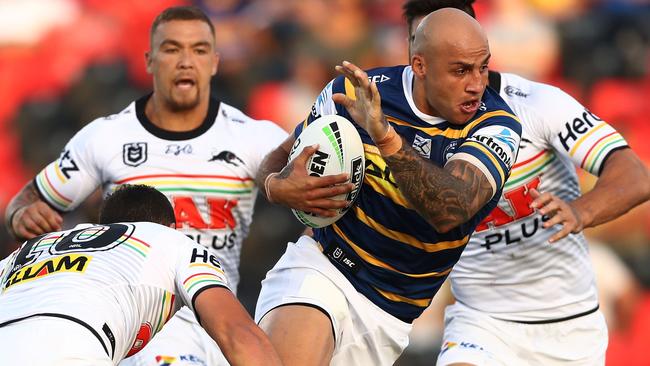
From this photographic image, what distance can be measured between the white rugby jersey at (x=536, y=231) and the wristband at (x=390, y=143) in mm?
1584

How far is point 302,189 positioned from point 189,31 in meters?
2.17

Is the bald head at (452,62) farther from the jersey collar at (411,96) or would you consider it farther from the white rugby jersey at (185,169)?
the white rugby jersey at (185,169)

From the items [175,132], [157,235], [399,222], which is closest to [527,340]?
[399,222]

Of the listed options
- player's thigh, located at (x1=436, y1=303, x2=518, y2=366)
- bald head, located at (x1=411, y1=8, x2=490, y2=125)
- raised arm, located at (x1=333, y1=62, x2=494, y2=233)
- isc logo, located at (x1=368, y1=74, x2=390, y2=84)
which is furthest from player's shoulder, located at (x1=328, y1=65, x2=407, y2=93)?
player's thigh, located at (x1=436, y1=303, x2=518, y2=366)

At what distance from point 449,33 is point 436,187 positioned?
0.76 m

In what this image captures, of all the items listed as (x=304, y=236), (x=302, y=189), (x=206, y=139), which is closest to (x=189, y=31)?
(x=206, y=139)

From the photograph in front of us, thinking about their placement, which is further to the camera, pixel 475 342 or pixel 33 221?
pixel 33 221

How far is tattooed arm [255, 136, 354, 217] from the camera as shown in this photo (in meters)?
4.54

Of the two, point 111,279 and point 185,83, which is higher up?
point 185,83

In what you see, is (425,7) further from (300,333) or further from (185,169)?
(300,333)

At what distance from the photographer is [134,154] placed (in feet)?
19.9

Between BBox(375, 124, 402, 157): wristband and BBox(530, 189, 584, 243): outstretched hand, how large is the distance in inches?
30.8

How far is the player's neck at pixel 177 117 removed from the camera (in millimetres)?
6195

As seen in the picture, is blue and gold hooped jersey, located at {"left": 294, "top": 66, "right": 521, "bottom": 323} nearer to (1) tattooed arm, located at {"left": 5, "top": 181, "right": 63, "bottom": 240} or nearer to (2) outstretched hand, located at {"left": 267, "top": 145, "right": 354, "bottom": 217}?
A: (2) outstretched hand, located at {"left": 267, "top": 145, "right": 354, "bottom": 217}
